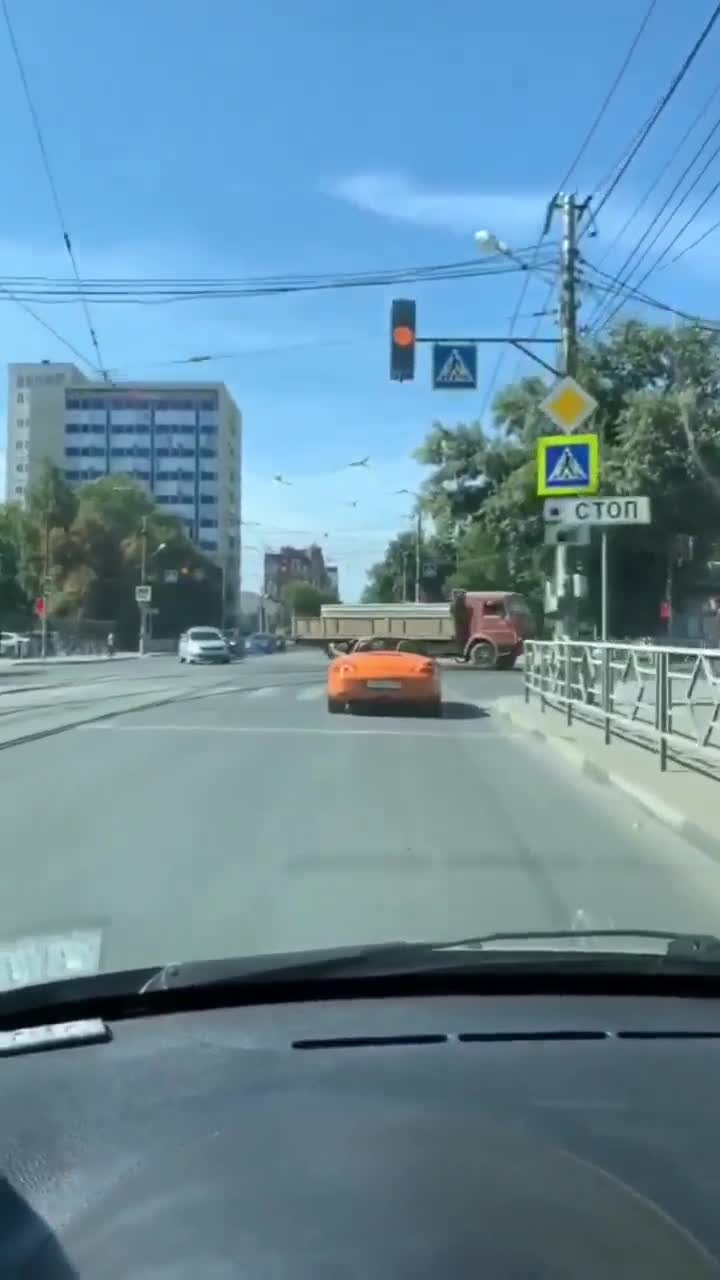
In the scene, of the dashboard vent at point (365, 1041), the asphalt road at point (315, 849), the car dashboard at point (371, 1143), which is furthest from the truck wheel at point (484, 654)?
the dashboard vent at point (365, 1041)

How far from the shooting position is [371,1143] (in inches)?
116

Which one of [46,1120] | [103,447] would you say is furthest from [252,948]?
[103,447]

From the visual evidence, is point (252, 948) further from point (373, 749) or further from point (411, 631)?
Result: point (411, 631)

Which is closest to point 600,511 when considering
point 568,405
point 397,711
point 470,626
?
point 568,405

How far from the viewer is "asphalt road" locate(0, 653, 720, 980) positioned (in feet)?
23.1

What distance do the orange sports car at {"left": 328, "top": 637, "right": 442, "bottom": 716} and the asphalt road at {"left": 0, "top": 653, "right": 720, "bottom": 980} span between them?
4809mm

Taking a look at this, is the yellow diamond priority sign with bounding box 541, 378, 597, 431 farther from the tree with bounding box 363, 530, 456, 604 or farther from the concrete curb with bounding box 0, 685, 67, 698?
the tree with bounding box 363, 530, 456, 604

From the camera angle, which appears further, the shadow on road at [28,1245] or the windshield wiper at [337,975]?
the windshield wiper at [337,975]

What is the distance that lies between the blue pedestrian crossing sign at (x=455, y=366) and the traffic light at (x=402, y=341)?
8.22 feet

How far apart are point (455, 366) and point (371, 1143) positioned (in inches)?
769

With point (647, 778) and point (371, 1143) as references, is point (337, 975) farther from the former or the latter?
point (647, 778)

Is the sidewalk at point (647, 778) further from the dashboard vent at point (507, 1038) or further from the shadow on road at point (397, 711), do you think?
the dashboard vent at point (507, 1038)

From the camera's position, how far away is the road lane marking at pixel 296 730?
60.1 feet

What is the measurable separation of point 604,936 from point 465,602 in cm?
4284
